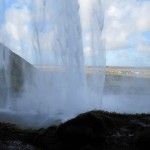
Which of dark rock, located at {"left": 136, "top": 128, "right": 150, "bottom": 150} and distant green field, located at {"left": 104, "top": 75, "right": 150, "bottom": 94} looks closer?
dark rock, located at {"left": 136, "top": 128, "right": 150, "bottom": 150}

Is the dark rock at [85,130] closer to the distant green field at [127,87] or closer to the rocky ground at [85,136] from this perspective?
the rocky ground at [85,136]

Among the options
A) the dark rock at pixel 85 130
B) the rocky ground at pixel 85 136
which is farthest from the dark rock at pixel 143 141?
the dark rock at pixel 85 130

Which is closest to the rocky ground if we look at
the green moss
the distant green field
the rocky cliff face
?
the rocky cliff face

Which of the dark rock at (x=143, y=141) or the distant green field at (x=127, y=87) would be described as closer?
the dark rock at (x=143, y=141)

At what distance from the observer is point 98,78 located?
144 feet

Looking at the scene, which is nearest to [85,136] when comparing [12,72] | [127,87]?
[127,87]

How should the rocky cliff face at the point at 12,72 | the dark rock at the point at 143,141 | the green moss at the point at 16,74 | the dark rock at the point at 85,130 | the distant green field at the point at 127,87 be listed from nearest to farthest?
1. the dark rock at the point at 143,141
2. the dark rock at the point at 85,130
3. the rocky cliff face at the point at 12,72
4. the distant green field at the point at 127,87
5. the green moss at the point at 16,74

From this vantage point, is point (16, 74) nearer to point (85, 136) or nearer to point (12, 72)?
point (12, 72)

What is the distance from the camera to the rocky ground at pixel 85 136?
66.7 ft

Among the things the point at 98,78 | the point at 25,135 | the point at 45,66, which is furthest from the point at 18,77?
the point at 25,135

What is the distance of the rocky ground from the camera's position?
20344mm

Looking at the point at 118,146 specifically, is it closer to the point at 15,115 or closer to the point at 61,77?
the point at 15,115

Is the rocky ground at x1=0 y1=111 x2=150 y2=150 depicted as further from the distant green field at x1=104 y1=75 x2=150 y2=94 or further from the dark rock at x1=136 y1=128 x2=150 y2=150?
the distant green field at x1=104 y1=75 x2=150 y2=94

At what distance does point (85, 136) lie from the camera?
2144cm
